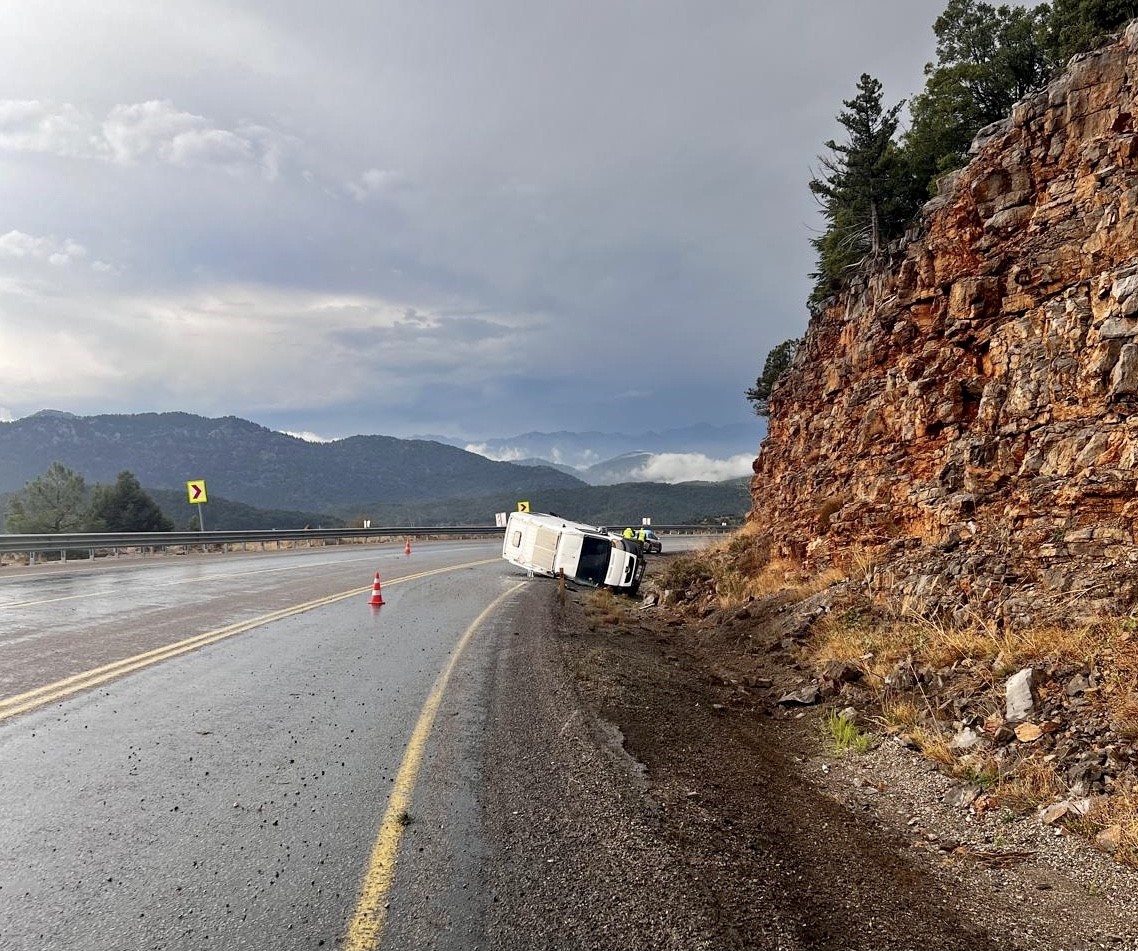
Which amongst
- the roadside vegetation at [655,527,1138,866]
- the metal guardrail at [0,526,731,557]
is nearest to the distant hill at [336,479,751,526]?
the metal guardrail at [0,526,731,557]

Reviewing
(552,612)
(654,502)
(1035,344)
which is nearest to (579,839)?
(1035,344)

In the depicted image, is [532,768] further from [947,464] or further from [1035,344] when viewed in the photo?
[1035,344]

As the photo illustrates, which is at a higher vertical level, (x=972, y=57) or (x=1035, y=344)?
(x=972, y=57)

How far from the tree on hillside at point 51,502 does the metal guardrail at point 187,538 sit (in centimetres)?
2494

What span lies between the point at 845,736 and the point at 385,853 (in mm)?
4915

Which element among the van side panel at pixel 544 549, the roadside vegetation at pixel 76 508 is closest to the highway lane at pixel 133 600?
the van side panel at pixel 544 549

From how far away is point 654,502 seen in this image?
159m

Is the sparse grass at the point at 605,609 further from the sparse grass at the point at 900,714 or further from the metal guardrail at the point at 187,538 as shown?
the metal guardrail at the point at 187,538

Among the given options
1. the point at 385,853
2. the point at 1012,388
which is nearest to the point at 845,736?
the point at 385,853

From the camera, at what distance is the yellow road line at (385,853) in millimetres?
3279

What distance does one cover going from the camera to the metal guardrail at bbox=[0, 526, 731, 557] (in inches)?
943

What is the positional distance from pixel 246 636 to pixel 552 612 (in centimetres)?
724

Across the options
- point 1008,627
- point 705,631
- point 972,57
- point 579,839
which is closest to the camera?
point 579,839

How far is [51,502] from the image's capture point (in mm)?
59188
